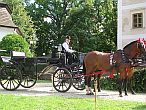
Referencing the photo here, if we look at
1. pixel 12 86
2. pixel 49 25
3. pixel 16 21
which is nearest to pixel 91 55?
pixel 12 86

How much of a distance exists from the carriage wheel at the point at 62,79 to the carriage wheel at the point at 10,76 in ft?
4.88

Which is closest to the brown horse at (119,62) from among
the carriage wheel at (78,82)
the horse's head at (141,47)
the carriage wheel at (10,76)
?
the horse's head at (141,47)

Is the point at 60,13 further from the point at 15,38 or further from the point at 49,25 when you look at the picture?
the point at 15,38

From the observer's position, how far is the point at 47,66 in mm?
15172

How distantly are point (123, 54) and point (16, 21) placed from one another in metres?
28.9

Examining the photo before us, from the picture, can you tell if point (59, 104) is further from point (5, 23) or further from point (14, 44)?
point (5, 23)

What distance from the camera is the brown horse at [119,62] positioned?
13.3 meters

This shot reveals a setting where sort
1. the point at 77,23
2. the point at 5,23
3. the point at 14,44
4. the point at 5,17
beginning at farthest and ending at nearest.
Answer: the point at 77,23
the point at 5,17
the point at 5,23
the point at 14,44

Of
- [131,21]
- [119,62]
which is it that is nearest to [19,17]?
[131,21]

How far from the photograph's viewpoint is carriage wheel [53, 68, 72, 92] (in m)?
14.3

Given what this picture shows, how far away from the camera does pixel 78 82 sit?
1529 cm

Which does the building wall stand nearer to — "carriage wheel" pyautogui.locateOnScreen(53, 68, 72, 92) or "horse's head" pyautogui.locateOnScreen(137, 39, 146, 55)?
"carriage wheel" pyautogui.locateOnScreen(53, 68, 72, 92)

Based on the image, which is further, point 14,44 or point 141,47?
point 14,44

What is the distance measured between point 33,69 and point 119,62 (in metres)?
3.67
